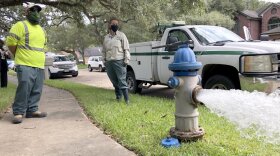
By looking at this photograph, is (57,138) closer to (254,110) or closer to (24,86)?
(24,86)

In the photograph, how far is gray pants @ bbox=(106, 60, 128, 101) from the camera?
6859mm

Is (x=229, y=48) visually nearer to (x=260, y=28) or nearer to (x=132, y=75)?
(x=132, y=75)

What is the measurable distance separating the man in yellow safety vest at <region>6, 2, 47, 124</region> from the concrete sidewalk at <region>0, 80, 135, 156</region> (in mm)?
333

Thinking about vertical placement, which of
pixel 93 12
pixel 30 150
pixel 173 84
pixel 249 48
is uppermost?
pixel 93 12

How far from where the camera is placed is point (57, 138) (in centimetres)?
434

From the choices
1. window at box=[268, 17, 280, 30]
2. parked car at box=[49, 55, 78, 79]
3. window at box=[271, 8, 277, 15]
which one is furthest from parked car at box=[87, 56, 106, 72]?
window at box=[271, 8, 277, 15]

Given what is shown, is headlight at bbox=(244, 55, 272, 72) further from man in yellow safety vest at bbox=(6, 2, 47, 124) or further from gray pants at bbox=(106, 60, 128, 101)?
gray pants at bbox=(106, 60, 128, 101)

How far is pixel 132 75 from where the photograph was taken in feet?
33.3

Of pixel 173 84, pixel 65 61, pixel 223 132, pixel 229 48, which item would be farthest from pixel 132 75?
pixel 65 61

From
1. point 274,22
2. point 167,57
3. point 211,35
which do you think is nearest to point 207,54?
point 211,35

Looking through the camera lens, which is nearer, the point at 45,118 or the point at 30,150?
the point at 30,150

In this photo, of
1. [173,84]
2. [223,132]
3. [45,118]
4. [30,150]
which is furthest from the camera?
[45,118]

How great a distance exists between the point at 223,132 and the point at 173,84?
3.98 ft

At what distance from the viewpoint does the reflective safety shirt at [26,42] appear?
208 inches
